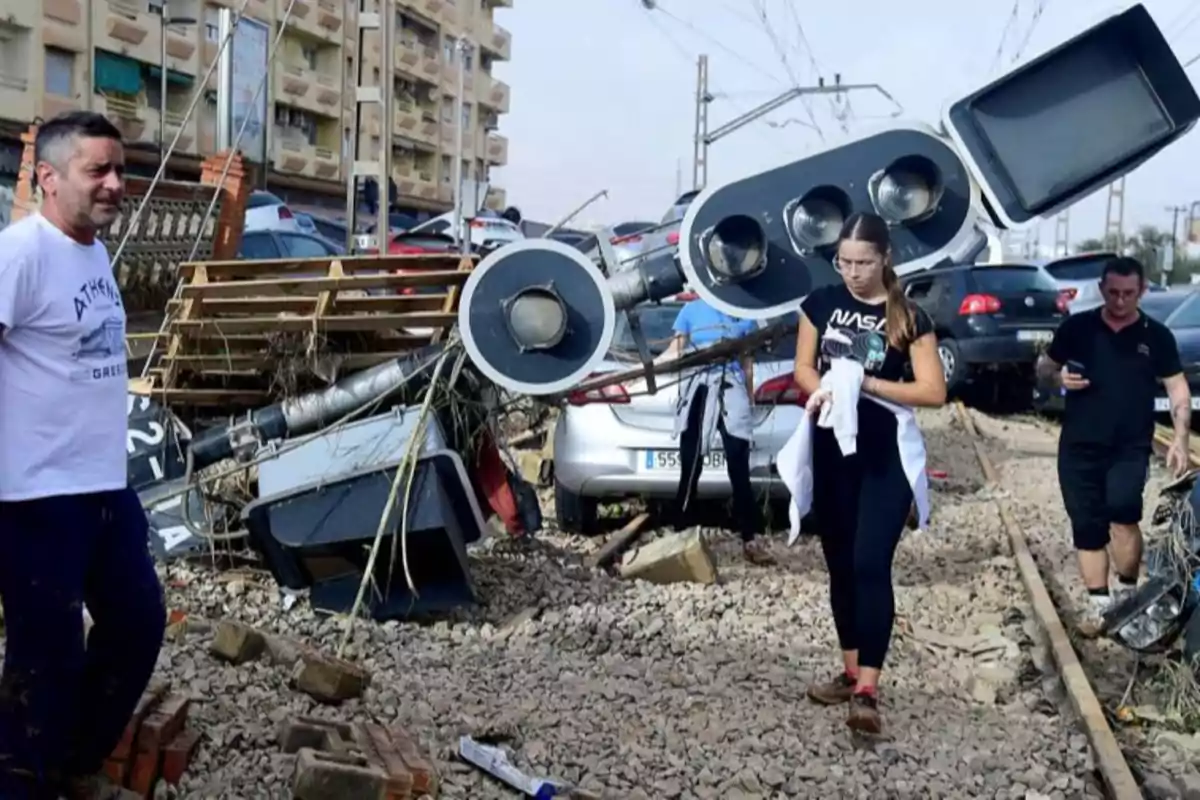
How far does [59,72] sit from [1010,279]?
30900 millimetres

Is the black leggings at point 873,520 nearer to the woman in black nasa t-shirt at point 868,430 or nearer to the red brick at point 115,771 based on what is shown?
the woman in black nasa t-shirt at point 868,430

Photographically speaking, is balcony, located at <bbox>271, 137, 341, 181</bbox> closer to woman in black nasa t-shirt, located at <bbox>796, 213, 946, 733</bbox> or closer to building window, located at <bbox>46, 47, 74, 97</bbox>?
building window, located at <bbox>46, 47, 74, 97</bbox>

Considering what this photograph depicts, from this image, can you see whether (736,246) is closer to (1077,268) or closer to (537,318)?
(537,318)

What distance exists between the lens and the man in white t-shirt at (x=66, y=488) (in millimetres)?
3357

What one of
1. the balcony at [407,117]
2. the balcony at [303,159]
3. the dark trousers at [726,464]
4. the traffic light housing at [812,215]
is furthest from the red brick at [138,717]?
the balcony at [407,117]

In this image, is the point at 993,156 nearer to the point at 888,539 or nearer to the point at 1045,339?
the point at 888,539

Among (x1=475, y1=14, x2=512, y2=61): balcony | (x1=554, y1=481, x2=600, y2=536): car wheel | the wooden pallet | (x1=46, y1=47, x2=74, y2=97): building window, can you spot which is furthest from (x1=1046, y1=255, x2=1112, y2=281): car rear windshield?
(x1=475, y1=14, x2=512, y2=61): balcony

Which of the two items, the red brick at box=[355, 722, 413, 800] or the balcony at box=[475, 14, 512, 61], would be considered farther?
the balcony at box=[475, 14, 512, 61]

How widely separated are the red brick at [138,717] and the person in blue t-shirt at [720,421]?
384 cm

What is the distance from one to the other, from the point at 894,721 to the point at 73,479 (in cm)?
308

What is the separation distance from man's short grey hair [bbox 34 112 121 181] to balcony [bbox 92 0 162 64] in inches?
1620

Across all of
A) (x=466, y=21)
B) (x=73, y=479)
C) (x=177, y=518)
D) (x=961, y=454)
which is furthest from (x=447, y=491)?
(x=466, y=21)

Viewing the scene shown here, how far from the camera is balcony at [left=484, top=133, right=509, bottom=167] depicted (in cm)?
8100

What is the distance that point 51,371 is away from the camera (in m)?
3.40
